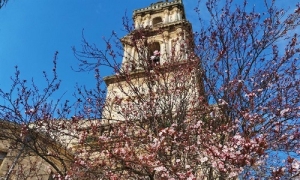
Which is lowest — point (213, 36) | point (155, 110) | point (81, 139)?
point (81, 139)

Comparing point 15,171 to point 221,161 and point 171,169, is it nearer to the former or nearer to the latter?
point 171,169

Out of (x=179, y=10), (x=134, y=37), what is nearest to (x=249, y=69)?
(x=134, y=37)

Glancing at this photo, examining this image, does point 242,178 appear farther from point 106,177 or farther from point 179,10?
point 179,10

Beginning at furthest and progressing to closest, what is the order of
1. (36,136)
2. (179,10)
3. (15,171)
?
(179,10)
(15,171)
(36,136)

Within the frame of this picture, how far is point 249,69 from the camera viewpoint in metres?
8.07

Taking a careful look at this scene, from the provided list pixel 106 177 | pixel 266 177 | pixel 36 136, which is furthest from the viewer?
pixel 36 136

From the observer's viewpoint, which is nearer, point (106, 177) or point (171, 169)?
point (171, 169)

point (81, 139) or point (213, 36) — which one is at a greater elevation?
point (213, 36)

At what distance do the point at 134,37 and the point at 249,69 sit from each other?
3493 mm

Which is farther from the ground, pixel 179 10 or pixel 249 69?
pixel 179 10

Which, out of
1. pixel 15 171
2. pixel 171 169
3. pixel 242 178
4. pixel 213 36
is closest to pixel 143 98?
pixel 213 36

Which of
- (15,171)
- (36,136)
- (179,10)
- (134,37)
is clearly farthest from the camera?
(179,10)

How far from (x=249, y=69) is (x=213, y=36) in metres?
1.46

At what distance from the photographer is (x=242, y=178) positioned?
5.57 m
